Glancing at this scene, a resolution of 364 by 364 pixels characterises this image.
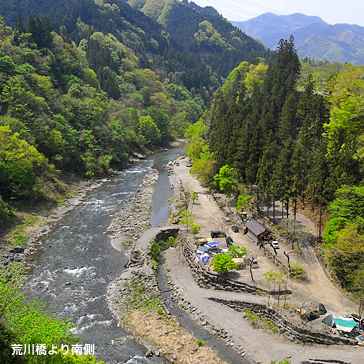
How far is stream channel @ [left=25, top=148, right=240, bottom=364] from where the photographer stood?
33.9 m

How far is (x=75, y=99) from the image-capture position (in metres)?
93.6

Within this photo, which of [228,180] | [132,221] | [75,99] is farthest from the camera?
[75,99]

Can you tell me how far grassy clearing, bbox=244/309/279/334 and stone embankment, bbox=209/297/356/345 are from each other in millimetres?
225

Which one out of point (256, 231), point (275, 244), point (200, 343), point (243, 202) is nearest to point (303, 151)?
point (243, 202)

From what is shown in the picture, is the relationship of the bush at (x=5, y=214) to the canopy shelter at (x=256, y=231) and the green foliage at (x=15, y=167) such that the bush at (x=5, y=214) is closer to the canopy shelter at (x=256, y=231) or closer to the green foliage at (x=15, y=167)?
the green foliage at (x=15, y=167)

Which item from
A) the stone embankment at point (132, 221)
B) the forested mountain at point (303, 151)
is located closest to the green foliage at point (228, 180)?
the forested mountain at point (303, 151)

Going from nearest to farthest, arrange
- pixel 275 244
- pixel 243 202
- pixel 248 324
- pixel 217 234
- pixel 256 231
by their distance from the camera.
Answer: pixel 248 324
pixel 275 244
pixel 256 231
pixel 217 234
pixel 243 202

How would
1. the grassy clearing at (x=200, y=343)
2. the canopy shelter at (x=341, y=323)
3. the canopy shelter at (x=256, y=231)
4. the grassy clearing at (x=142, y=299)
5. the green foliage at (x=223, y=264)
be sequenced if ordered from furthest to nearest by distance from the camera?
the canopy shelter at (x=256, y=231)
the green foliage at (x=223, y=264)
the grassy clearing at (x=142, y=299)
the grassy clearing at (x=200, y=343)
the canopy shelter at (x=341, y=323)

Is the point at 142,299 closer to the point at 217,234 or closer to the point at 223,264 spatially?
the point at 223,264

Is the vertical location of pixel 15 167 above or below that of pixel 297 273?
above

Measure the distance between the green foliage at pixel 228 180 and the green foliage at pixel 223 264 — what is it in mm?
20489

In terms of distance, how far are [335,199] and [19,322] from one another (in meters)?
34.3

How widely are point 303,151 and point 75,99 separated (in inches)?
2269

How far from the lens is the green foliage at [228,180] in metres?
60.8
